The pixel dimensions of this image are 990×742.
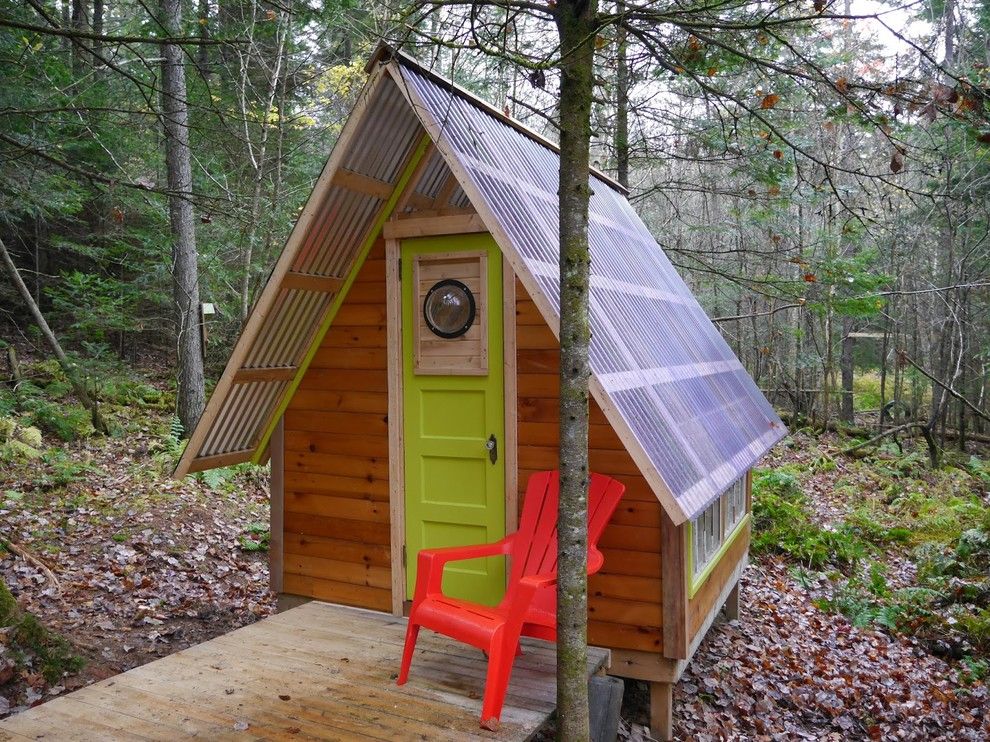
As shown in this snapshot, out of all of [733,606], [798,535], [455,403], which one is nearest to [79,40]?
[455,403]

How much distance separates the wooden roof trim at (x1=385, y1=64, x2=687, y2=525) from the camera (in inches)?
146

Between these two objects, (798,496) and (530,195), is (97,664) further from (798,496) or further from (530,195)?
(798,496)

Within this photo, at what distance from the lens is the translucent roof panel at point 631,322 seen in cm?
402

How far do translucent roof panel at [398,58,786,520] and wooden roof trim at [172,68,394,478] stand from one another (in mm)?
324

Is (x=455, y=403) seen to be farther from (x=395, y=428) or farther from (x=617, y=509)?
(x=617, y=509)

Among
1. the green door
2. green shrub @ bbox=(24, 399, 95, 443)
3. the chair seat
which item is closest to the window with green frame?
the green door

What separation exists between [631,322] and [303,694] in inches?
114

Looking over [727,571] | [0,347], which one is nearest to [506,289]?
[727,571]

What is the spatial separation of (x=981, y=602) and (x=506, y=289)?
577 cm

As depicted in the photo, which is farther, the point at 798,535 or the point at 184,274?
the point at 184,274

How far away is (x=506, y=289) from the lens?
15.8ft

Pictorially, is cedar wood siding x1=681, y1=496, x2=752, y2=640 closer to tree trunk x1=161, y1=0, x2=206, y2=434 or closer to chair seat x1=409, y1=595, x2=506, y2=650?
chair seat x1=409, y1=595, x2=506, y2=650

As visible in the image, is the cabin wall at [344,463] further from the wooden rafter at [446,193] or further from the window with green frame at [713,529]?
the window with green frame at [713,529]

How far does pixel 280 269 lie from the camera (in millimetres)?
4594
